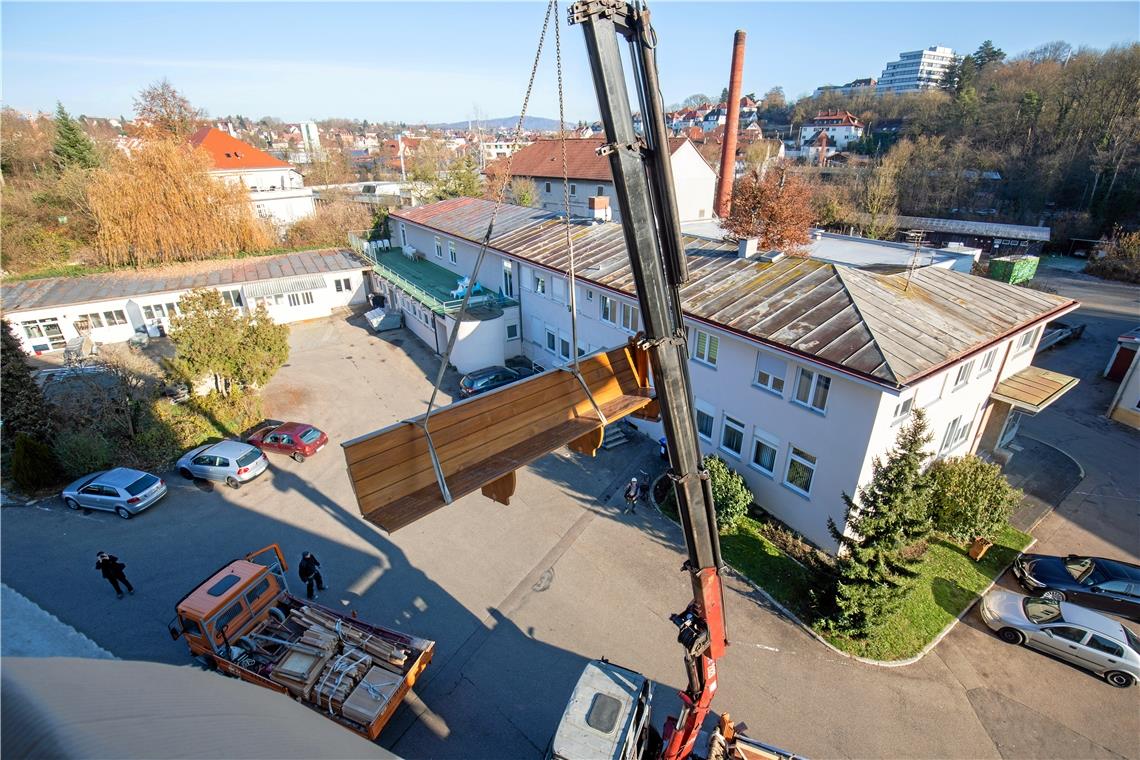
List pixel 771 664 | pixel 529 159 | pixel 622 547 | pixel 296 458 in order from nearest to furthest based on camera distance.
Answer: pixel 771 664 → pixel 622 547 → pixel 296 458 → pixel 529 159

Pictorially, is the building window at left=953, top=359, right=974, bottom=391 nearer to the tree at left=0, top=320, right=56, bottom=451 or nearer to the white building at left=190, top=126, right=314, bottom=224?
the tree at left=0, top=320, right=56, bottom=451

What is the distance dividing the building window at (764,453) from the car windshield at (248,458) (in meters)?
16.2

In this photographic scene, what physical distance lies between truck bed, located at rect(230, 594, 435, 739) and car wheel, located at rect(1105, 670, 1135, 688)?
552 inches

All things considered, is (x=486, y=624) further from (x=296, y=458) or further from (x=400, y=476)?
(x=296, y=458)

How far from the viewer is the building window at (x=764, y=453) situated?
572 inches

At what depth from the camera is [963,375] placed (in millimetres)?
14273

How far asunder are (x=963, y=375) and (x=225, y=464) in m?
22.7

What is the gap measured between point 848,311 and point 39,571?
22.3 m

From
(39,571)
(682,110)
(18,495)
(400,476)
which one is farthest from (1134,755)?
(682,110)

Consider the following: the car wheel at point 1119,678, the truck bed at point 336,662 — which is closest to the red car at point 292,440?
the truck bed at point 336,662

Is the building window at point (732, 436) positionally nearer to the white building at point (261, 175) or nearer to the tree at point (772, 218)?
the tree at point (772, 218)

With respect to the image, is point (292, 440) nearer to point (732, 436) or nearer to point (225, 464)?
point (225, 464)

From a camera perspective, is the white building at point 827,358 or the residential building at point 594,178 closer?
the white building at point 827,358

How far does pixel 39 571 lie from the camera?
13578mm
